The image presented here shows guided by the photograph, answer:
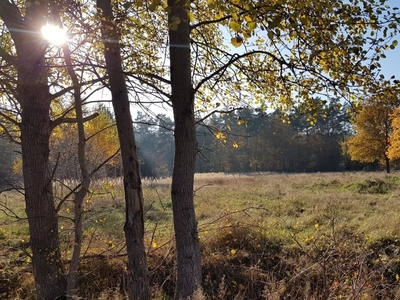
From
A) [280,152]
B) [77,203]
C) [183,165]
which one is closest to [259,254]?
[183,165]

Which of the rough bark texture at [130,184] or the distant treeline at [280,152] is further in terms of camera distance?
the distant treeline at [280,152]

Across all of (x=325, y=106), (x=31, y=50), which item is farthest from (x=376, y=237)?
(x=31, y=50)

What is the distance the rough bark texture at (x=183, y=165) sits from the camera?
11.5ft

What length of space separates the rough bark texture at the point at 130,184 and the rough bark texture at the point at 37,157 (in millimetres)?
813

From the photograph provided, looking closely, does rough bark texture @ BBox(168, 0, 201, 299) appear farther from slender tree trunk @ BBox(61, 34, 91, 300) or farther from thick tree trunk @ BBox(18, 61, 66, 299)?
thick tree trunk @ BBox(18, 61, 66, 299)

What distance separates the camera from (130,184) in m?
3.66

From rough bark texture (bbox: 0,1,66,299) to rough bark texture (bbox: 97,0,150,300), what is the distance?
32.0 inches

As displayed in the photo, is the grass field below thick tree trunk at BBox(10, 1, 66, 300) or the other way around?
below

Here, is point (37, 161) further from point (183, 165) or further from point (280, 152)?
point (280, 152)

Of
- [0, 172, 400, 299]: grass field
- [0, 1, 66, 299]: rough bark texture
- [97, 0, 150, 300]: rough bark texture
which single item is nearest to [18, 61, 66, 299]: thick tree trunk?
[0, 1, 66, 299]: rough bark texture

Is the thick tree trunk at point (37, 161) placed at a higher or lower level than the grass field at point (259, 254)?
higher

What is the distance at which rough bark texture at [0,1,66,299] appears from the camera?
3734mm

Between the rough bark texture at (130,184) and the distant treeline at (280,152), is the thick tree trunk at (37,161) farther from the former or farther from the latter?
the distant treeline at (280,152)

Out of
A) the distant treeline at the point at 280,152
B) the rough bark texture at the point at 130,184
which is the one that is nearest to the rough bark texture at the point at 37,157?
the rough bark texture at the point at 130,184
